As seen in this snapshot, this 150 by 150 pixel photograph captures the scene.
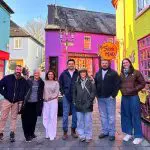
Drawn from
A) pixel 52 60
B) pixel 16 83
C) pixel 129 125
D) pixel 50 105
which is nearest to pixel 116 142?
pixel 129 125

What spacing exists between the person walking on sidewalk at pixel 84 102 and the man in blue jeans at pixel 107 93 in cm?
28

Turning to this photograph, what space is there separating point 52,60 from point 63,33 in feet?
9.18

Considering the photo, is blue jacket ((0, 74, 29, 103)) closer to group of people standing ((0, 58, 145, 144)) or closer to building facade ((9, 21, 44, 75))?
group of people standing ((0, 58, 145, 144))

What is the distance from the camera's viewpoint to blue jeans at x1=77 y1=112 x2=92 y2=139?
24.0 feet

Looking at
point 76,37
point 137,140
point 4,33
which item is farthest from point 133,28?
point 76,37

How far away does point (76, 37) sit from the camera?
31641mm

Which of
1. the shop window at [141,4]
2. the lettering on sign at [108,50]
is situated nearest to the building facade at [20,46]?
the lettering on sign at [108,50]

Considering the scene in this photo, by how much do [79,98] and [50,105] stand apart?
0.79m

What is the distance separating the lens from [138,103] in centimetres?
726

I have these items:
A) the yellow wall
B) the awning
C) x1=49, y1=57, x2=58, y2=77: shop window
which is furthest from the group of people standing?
x1=49, y1=57, x2=58, y2=77: shop window

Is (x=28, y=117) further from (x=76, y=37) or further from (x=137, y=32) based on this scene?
(x=76, y=37)

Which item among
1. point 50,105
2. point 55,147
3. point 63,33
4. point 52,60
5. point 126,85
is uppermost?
point 63,33

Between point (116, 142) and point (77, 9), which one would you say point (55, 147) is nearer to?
point (116, 142)

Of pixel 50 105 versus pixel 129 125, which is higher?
pixel 50 105
